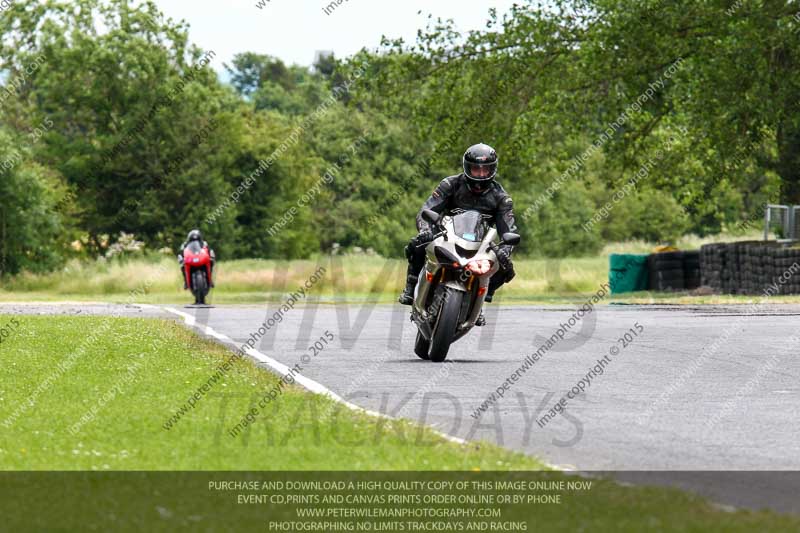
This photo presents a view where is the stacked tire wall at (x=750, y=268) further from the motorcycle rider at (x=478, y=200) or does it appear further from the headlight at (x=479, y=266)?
the headlight at (x=479, y=266)

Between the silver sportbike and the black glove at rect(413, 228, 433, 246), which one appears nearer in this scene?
the silver sportbike

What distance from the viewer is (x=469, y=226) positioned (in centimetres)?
1467

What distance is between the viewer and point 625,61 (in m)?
35.8

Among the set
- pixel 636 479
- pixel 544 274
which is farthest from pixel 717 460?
pixel 544 274

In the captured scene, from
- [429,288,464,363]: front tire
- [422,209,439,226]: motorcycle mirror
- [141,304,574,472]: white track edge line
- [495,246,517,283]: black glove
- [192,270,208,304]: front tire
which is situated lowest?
[192,270,208,304]: front tire

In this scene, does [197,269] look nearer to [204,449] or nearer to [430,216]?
[430,216]

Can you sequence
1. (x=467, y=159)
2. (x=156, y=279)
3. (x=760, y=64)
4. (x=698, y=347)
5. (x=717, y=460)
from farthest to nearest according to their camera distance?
(x=156, y=279) → (x=760, y=64) → (x=698, y=347) → (x=467, y=159) → (x=717, y=460)

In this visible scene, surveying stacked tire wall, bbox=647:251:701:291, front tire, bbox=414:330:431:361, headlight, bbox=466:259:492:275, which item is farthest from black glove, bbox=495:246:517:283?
stacked tire wall, bbox=647:251:701:291

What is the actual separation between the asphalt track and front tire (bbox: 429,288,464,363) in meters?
0.24

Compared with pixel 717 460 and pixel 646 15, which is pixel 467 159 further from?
pixel 646 15

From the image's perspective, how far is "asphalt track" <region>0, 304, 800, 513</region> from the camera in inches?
319

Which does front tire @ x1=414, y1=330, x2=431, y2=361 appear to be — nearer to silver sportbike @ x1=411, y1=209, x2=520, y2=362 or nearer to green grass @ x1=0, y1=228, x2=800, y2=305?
silver sportbike @ x1=411, y1=209, x2=520, y2=362

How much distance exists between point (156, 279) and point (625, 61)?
60.5 ft

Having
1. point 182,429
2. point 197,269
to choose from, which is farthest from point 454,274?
point 197,269
